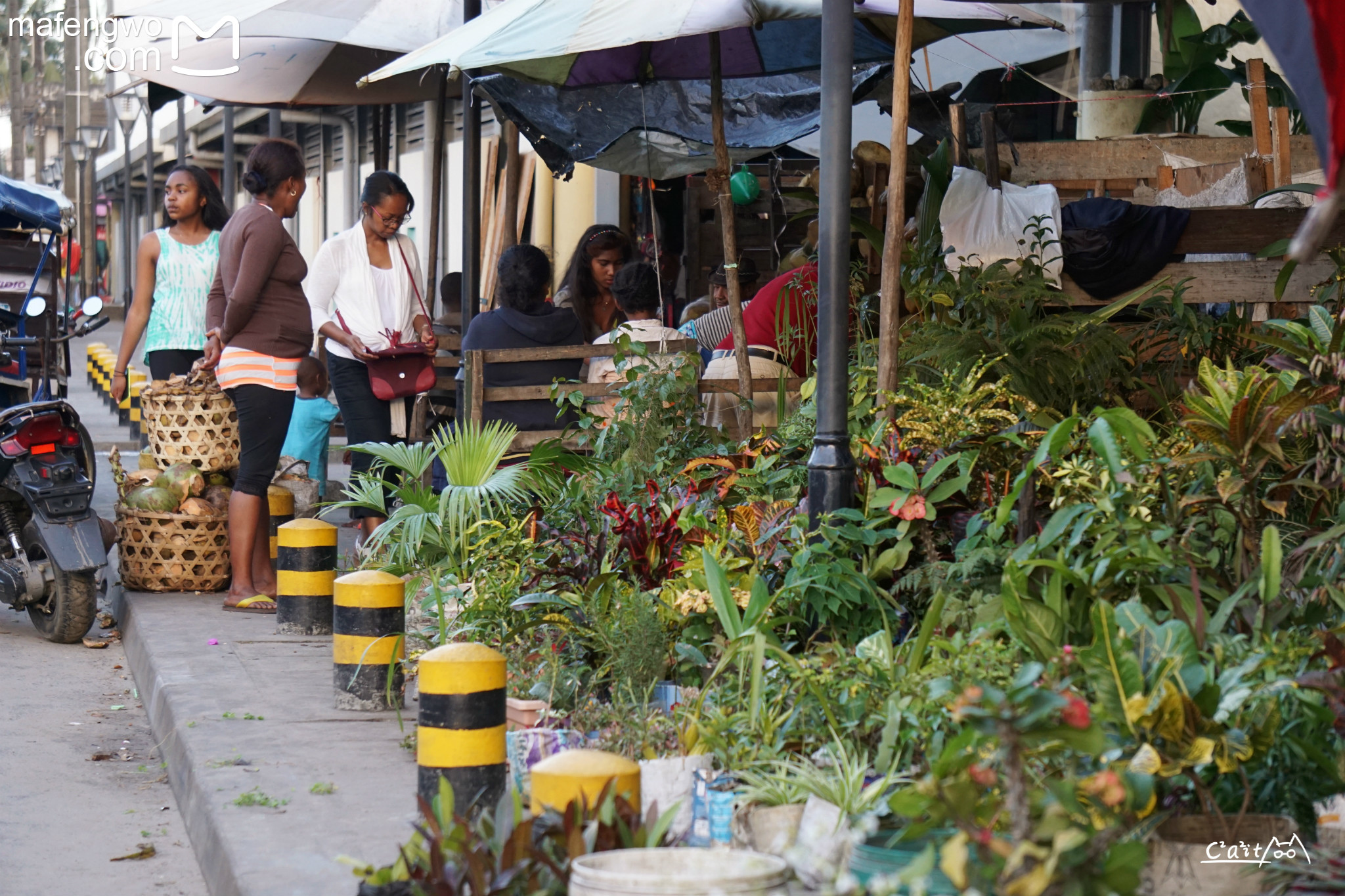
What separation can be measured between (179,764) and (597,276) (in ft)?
14.1

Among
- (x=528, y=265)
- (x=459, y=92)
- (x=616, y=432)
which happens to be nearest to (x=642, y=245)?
(x=459, y=92)

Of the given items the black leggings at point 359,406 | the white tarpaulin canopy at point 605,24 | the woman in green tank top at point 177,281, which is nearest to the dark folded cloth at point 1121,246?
the white tarpaulin canopy at point 605,24

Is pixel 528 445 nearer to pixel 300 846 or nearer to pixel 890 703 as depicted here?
pixel 300 846

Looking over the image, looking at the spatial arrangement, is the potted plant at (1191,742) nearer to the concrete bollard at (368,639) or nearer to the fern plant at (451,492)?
the concrete bollard at (368,639)

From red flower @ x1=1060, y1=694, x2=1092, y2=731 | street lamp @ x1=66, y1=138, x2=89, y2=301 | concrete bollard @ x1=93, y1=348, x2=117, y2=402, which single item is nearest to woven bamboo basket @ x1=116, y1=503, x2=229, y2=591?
red flower @ x1=1060, y1=694, x2=1092, y2=731

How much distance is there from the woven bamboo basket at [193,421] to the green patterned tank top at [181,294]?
0.46m

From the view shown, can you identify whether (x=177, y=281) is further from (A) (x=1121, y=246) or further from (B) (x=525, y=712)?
(A) (x=1121, y=246)

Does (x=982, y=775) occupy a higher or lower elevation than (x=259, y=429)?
lower

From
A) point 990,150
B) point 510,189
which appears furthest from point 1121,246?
point 510,189

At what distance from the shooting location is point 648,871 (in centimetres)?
254

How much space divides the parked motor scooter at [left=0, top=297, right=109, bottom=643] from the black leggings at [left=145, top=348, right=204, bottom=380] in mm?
849

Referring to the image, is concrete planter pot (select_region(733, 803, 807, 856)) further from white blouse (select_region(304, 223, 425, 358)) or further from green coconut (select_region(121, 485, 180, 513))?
white blouse (select_region(304, 223, 425, 358))

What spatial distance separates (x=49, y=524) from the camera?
6.11 meters

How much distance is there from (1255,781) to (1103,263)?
3.06 m
